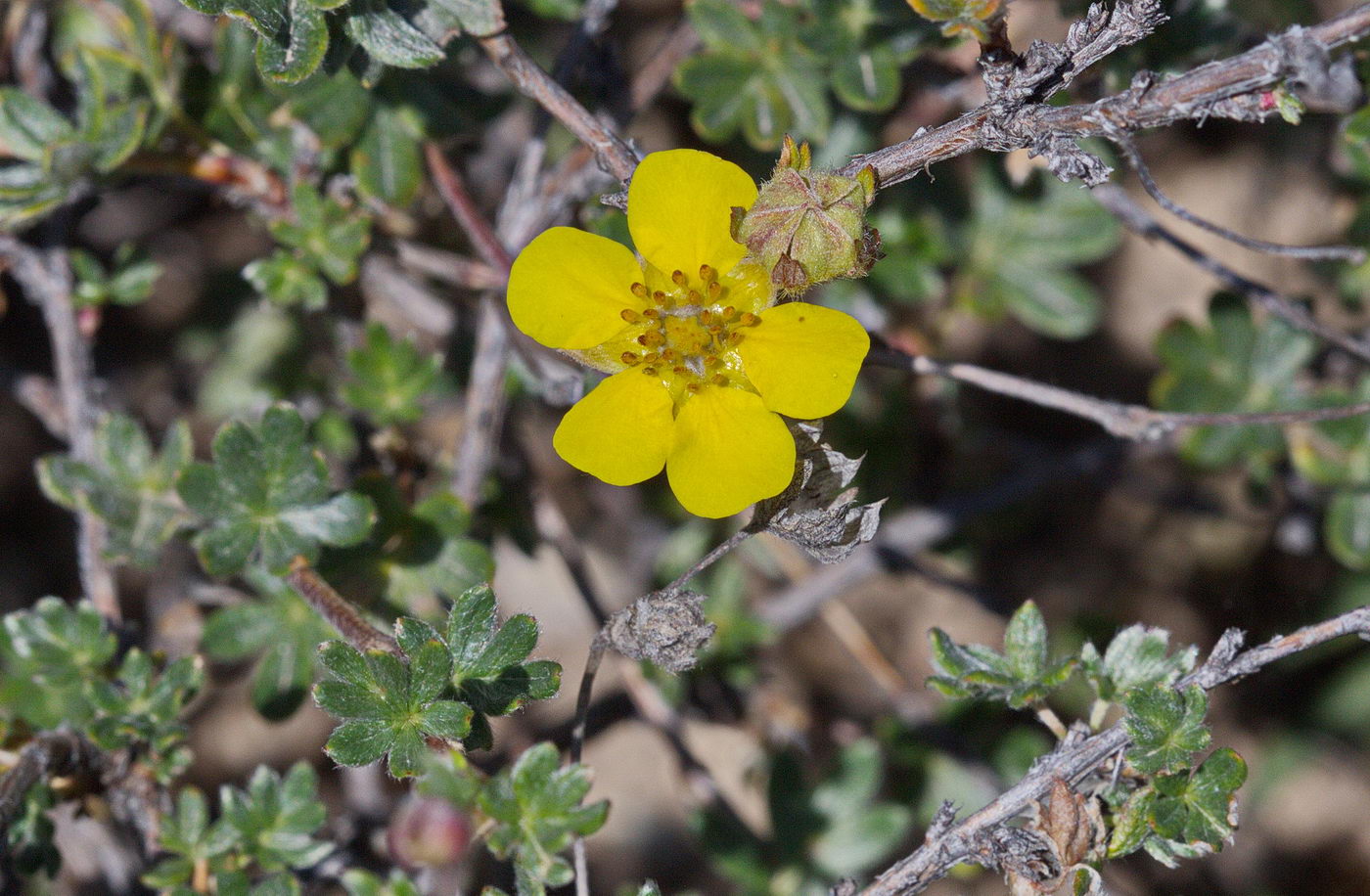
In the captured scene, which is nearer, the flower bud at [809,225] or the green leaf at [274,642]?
the flower bud at [809,225]

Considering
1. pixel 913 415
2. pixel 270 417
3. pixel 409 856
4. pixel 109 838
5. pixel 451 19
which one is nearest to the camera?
pixel 409 856

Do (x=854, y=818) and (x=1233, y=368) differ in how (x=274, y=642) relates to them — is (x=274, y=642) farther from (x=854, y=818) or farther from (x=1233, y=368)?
(x=1233, y=368)

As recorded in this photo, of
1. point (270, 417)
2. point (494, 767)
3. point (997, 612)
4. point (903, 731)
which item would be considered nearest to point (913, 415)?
point (997, 612)

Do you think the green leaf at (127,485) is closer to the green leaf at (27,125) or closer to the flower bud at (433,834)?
the green leaf at (27,125)

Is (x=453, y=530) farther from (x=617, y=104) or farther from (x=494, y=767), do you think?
(x=617, y=104)

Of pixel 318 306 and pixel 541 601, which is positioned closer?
pixel 318 306

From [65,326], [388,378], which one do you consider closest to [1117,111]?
[388,378]

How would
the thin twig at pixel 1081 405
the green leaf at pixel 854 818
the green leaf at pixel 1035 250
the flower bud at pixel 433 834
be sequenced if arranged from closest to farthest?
the flower bud at pixel 433 834
the thin twig at pixel 1081 405
the green leaf at pixel 854 818
the green leaf at pixel 1035 250

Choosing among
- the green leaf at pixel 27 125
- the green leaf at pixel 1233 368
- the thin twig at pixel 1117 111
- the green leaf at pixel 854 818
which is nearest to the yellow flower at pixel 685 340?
the thin twig at pixel 1117 111
